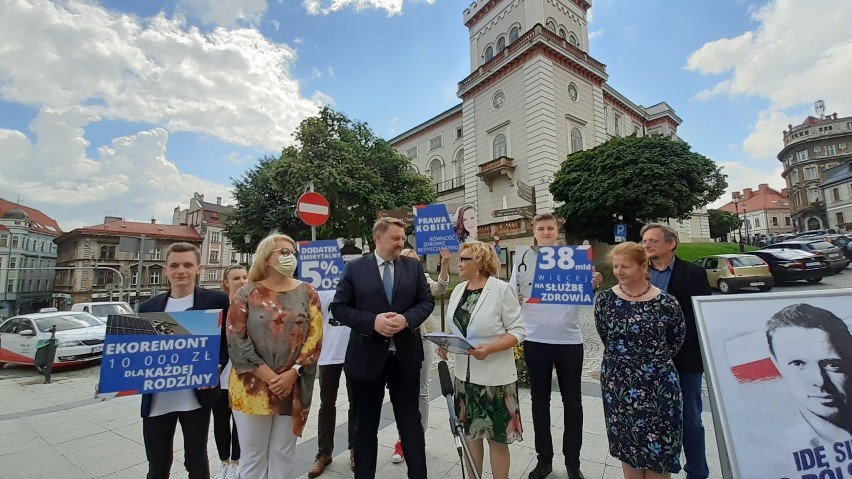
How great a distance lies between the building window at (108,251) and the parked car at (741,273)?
58.3m

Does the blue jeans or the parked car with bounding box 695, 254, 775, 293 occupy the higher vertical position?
the parked car with bounding box 695, 254, 775, 293

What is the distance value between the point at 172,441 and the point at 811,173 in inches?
3521

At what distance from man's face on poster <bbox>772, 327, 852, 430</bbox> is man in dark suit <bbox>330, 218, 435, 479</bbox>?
2.02 meters

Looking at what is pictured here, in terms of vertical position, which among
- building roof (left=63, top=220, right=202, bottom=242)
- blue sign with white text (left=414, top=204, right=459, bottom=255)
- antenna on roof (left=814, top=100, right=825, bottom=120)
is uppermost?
antenna on roof (left=814, top=100, right=825, bottom=120)

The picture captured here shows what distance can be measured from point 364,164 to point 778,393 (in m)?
17.5

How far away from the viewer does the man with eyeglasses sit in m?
3.00

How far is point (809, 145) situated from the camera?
61.8m

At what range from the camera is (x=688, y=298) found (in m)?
2.70

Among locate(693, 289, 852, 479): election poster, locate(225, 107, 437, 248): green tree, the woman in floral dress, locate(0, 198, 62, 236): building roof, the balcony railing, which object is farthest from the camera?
locate(0, 198, 62, 236): building roof

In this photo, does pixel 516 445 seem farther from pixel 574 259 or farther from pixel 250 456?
pixel 250 456

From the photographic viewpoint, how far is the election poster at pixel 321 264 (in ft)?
16.0

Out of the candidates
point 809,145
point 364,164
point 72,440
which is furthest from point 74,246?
point 809,145

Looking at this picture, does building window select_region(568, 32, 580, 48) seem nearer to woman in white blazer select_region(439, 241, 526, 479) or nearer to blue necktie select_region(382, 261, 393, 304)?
woman in white blazer select_region(439, 241, 526, 479)

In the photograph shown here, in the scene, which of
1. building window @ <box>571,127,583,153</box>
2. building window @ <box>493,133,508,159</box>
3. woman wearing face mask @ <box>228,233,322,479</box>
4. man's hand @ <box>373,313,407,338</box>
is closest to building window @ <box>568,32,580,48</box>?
building window @ <box>571,127,583,153</box>
